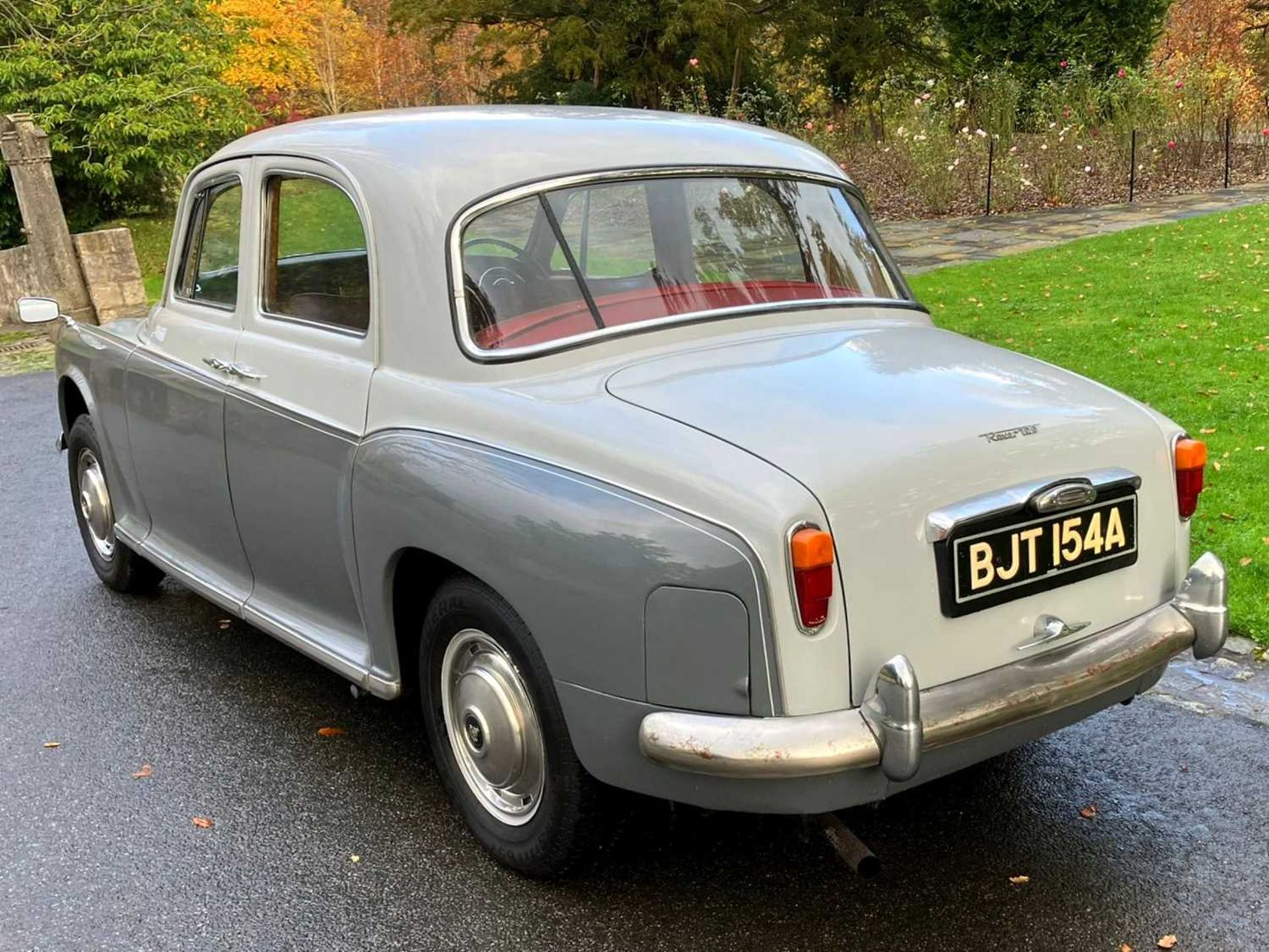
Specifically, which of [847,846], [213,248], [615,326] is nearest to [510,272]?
[615,326]

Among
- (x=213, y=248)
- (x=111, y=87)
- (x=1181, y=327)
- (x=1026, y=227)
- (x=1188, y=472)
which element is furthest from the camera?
(x=111, y=87)

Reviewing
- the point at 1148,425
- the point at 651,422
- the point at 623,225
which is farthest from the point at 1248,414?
the point at 651,422

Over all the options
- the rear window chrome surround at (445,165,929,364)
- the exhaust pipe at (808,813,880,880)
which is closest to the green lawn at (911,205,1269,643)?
the rear window chrome surround at (445,165,929,364)

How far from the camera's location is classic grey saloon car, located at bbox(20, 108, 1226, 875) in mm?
2469

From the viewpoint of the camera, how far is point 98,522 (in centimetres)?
535

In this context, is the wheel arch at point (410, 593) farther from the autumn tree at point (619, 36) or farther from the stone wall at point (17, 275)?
the autumn tree at point (619, 36)

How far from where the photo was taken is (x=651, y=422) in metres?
2.72

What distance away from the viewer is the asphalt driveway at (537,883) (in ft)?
9.46

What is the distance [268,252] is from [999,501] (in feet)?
8.17

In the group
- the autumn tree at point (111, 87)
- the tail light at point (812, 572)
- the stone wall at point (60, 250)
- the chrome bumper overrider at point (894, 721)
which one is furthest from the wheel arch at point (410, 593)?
the autumn tree at point (111, 87)

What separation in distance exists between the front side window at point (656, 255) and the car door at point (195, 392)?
1.17 metres

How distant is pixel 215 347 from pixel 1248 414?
5680mm

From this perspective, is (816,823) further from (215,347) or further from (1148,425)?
(215,347)

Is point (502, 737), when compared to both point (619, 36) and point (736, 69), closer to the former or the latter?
point (619, 36)
